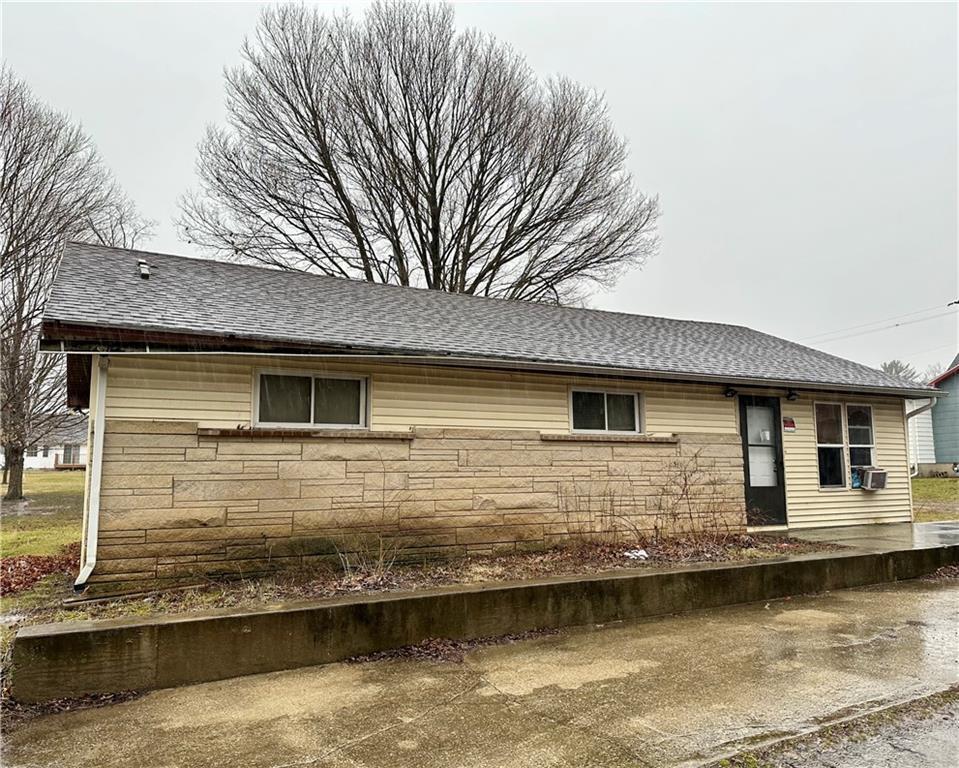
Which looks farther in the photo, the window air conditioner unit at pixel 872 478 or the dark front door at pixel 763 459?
the window air conditioner unit at pixel 872 478

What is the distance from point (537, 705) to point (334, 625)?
1626 millimetres

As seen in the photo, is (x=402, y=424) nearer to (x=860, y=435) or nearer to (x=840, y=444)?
(x=840, y=444)

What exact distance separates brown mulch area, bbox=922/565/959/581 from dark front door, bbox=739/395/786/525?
2008 millimetres

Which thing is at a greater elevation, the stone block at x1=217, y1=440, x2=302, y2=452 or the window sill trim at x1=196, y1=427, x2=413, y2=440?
the window sill trim at x1=196, y1=427, x2=413, y2=440

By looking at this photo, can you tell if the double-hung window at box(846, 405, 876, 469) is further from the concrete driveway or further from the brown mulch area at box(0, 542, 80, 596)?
the brown mulch area at box(0, 542, 80, 596)

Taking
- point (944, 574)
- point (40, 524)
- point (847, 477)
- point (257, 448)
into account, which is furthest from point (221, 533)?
point (847, 477)

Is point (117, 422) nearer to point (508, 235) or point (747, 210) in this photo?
point (508, 235)

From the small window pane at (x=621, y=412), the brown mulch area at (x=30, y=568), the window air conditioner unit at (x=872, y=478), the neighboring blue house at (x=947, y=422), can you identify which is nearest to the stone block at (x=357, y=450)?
the small window pane at (x=621, y=412)

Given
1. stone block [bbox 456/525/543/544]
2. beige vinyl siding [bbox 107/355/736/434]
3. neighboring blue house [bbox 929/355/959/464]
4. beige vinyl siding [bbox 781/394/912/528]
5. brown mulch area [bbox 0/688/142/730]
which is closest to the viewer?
brown mulch area [bbox 0/688/142/730]

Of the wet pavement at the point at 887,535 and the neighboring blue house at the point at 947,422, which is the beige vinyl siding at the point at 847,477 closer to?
the wet pavement at the point at 887,535

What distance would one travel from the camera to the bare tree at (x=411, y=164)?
17.5 meters

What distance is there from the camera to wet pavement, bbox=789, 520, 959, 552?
784 cm

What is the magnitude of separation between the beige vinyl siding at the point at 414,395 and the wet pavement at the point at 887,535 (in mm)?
1974

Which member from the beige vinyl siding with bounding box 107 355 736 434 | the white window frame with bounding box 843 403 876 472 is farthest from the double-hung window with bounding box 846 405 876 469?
the beige vinyl siding with bounding box 107 355 736 434
